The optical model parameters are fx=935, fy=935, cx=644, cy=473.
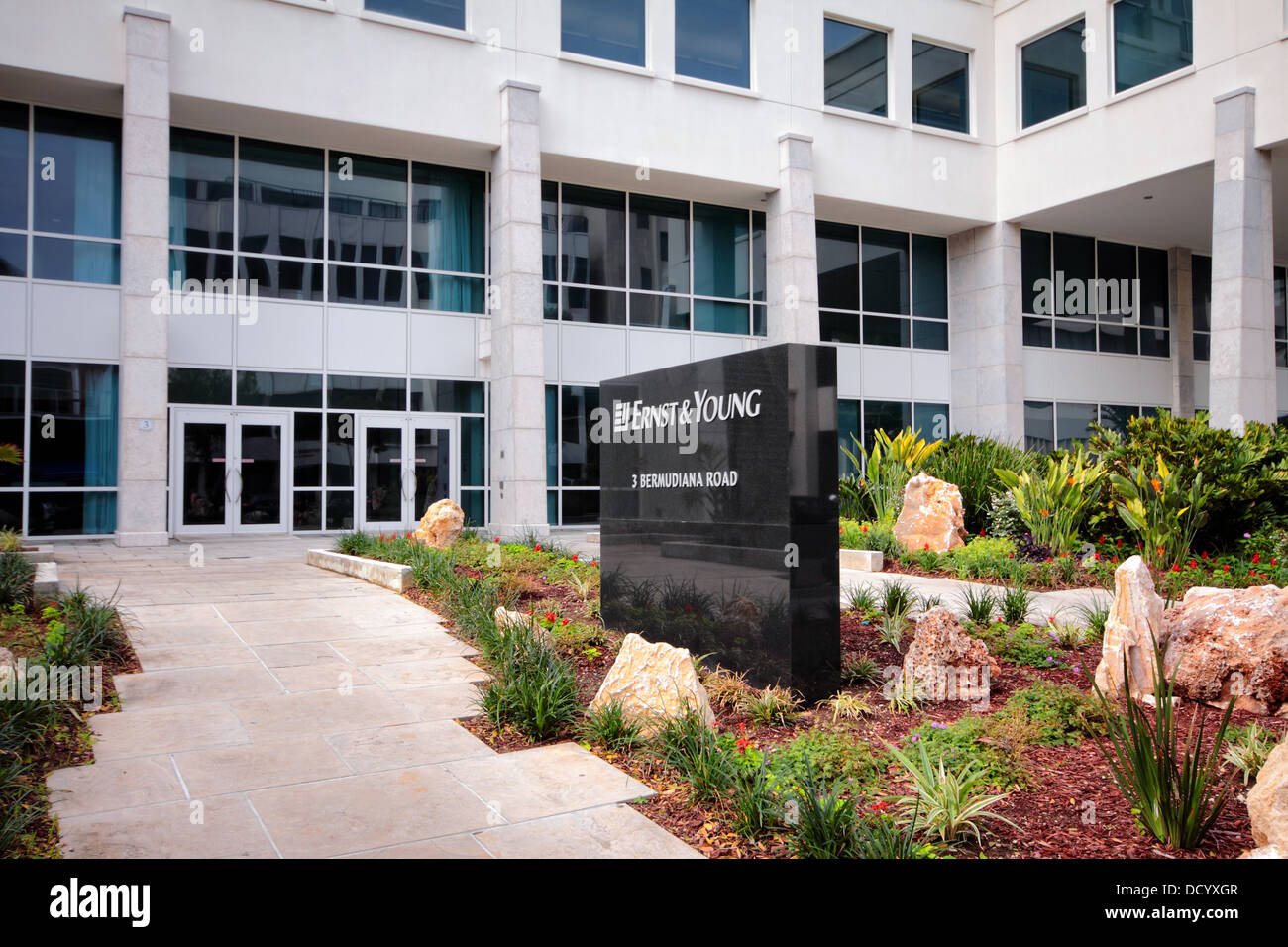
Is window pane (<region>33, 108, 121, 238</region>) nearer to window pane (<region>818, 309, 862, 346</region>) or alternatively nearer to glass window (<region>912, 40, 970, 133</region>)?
window pane (<region>818, 309, 862, 346</region>)

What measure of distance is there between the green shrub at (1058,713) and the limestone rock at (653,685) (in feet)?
6.01

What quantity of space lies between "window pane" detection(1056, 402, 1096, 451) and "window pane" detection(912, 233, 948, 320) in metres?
4.42

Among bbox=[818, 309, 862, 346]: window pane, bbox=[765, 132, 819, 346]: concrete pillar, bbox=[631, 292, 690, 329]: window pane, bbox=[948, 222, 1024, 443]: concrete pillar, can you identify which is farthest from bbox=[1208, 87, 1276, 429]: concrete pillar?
bbox=[631, 292, 690, 329]: window pane

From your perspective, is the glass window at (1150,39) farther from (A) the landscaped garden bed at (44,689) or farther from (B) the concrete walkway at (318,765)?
(A) the landscaped garden bed at (44,689)

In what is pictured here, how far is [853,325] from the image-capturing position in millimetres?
24734

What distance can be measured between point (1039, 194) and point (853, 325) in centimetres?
588

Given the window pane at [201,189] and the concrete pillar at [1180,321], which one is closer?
the window pane at [201,189]

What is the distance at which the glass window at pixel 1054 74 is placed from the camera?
23.6 meters

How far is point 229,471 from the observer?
1795 cm

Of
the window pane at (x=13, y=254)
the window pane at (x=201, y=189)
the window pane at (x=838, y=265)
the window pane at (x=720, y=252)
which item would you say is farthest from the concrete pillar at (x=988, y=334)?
the window pane at (x=13, y=254)

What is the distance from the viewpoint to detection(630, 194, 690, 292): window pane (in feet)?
71.9

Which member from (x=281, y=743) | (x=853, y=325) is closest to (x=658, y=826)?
(x=281, y=743)

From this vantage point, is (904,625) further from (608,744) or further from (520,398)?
(520,398)

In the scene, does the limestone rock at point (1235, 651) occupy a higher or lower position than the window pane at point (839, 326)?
lower
